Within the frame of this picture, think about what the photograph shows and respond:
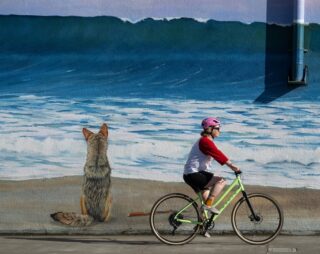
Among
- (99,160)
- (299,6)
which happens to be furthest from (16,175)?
(299,6)

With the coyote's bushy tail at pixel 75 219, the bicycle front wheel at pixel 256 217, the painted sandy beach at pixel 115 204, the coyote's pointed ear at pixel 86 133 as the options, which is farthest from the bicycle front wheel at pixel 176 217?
the coyote's pointed ear at pixel 86 133

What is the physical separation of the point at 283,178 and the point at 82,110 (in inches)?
116

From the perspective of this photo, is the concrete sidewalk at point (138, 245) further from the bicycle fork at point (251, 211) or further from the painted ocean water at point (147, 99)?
the painted ocean water at point (147, 99)

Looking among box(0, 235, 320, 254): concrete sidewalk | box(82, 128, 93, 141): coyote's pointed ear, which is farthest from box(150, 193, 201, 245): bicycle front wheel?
box(82, 128, 93, 141): coyote's pointed ear

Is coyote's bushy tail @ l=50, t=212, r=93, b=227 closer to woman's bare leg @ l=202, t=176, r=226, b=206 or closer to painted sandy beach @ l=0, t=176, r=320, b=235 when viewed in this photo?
painted sandy beach @ l=0, t=176, r=320, b=235

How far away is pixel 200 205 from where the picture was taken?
10.2 metres

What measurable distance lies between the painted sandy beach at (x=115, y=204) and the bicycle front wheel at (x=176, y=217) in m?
1.05

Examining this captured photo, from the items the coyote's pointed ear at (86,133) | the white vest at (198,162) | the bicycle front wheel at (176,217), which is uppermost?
the coyote's pointed ear at (86,133)

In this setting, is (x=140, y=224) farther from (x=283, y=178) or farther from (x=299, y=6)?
(x=299, y=6)

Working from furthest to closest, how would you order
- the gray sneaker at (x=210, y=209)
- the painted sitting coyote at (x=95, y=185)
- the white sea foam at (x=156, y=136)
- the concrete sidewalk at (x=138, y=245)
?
1. the painted sitting coyote at (x=95, y=185)
2. the white sea foam at (x=156, y=136)
3. the gray sneaker at (x=210, y=209)
4. the concrete sidewalk at (x=138, y=245)

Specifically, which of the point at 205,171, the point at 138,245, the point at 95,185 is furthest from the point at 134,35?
the point at 138,245

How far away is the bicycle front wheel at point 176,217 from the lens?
1015 cm

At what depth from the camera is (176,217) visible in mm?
10203

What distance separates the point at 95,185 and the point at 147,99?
141cm
